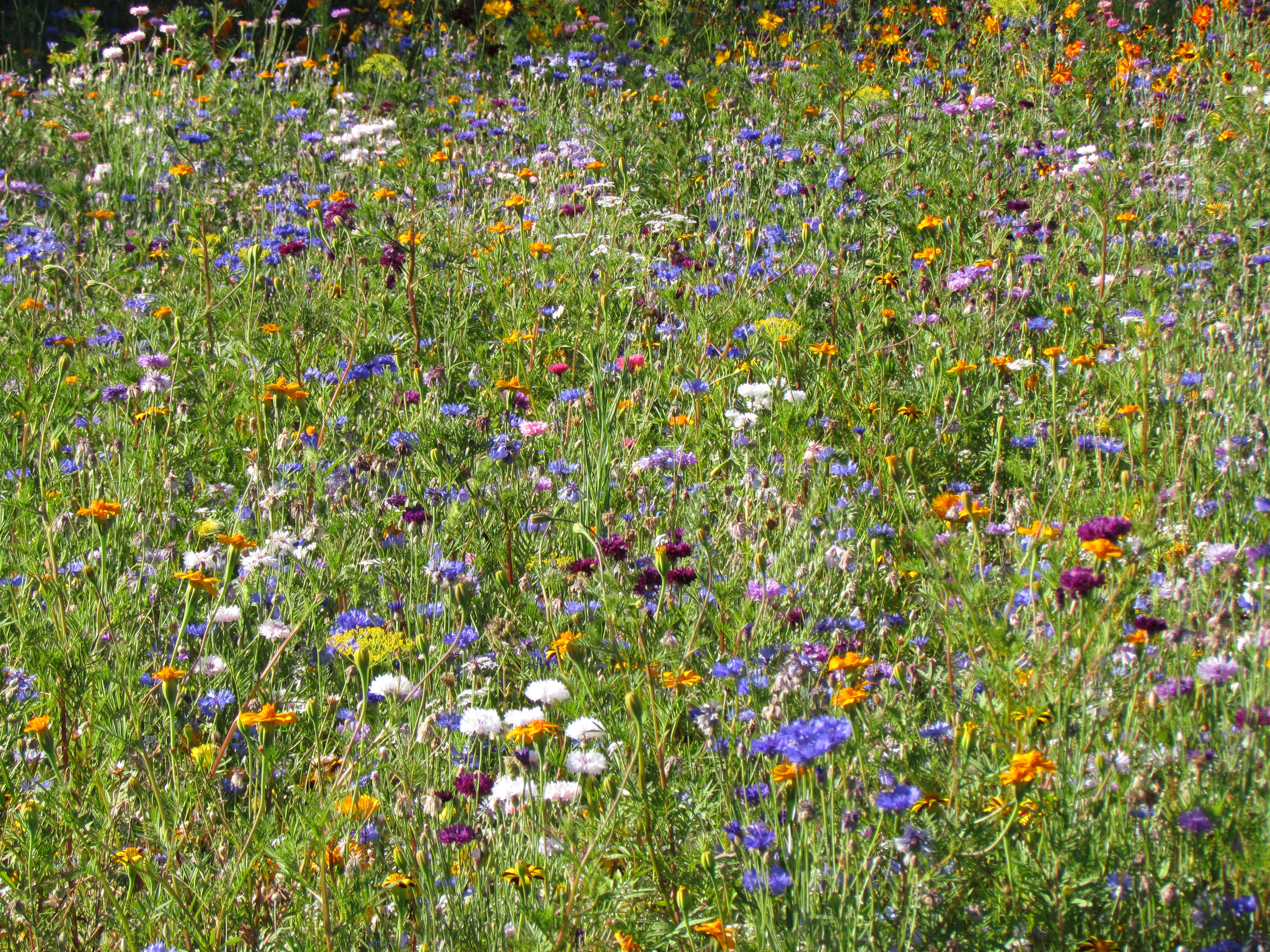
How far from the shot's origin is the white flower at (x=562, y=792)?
1545 millimetres

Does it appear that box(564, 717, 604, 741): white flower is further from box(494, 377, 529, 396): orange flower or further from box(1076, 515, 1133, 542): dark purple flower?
box(494, 377, 529, 396): orange flower

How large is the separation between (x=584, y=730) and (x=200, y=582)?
74cm

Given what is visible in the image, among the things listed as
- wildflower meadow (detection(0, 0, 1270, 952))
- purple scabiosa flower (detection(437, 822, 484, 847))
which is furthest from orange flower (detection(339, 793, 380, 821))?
purple scabiosa flower (detection(437, 822, 484, 847))

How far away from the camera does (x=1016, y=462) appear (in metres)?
2.51

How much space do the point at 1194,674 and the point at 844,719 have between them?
0.64 m

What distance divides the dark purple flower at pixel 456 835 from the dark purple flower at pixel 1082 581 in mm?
944

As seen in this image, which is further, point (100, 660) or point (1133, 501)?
point (1133, 501)

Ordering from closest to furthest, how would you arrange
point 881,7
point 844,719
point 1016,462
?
1. point 844,719
2. point 1016,462
3. point 881,7

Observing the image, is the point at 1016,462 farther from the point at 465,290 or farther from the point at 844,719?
the point at 465,290

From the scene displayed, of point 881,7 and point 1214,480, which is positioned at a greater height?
point 881,7

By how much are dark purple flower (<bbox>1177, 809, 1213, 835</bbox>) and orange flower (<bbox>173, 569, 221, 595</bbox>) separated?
61.5 inches

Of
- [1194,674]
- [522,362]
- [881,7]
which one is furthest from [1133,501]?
[881,7]

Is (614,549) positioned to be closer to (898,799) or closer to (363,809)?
(363,809)

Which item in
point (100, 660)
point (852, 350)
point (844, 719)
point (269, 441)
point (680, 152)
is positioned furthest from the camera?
point (680, 152)
